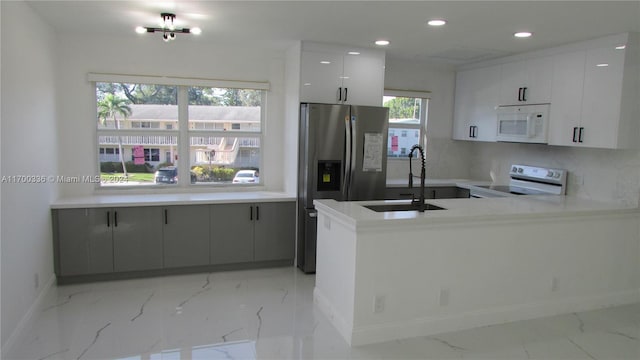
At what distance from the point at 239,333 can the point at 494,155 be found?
3865 millimetres

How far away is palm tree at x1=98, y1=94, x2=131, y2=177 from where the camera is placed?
181 inches

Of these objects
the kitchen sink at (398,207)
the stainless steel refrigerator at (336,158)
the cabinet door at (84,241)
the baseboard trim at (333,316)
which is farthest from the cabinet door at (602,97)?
the cabinet door at (84,241)

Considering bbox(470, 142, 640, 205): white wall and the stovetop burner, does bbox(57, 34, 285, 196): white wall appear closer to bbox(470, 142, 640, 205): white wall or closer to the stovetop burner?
the stovetop burner

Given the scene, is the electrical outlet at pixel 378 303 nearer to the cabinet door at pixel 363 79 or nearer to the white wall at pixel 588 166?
the cabinet door at pixel 363 79

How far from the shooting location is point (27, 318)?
3.18 metres

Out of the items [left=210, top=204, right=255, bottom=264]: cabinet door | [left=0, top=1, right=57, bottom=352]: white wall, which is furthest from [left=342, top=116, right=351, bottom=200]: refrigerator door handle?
[left=0, top=1, right=57, bottom=352]: white wall

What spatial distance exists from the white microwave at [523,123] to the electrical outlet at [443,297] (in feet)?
6.97

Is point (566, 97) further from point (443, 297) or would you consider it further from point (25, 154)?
point (25, 154)

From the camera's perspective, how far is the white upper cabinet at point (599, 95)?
3.78 m

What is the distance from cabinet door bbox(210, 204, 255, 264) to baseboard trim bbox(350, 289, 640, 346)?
1.80 m

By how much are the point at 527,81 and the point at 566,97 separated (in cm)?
51

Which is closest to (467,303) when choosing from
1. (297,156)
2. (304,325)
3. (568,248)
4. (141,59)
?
(568,248)

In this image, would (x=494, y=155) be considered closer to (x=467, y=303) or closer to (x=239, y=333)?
(x=467, y=303)

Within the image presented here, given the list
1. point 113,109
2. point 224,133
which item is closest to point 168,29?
point 113,109
